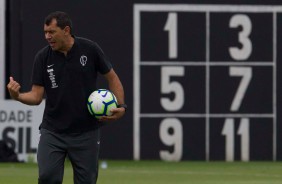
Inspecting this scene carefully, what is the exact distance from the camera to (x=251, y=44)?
19.3 meters

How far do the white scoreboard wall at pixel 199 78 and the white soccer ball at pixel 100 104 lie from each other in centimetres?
941

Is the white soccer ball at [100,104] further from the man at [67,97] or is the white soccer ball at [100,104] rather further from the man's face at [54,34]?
the man's face at [54,34]

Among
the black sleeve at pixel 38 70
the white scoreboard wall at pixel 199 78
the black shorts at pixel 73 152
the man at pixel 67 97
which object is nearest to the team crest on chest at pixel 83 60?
the man at pixel 67 97

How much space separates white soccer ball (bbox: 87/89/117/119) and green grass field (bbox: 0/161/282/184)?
5151 mm

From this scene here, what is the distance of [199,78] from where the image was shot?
19.2m

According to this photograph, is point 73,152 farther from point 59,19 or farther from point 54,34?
point 59,19

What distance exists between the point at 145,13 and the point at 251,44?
2017mm

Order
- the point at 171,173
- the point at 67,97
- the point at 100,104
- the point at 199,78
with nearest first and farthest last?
the point at 100,104
the point at 67,97
the point at 171,173
the point at 199,78

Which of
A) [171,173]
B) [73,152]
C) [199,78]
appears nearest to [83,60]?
[73,152]

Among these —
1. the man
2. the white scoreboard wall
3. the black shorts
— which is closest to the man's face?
the man

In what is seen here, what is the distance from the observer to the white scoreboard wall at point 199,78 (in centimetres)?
1914

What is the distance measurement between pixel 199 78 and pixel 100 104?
9930 mm

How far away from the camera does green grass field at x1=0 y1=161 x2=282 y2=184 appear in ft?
49.6

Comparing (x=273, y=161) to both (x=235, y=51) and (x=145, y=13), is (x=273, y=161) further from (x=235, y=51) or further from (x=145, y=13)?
(x=145, y=13)
